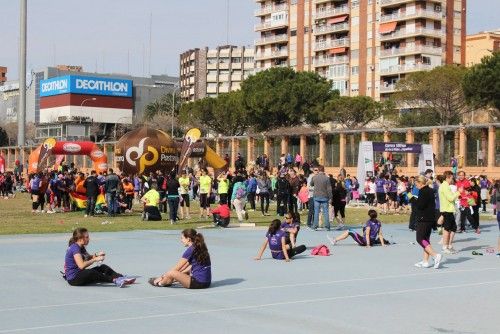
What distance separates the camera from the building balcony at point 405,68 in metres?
93.5

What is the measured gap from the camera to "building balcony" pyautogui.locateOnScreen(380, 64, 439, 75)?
307 ft

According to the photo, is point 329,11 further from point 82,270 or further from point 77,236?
point 82,270

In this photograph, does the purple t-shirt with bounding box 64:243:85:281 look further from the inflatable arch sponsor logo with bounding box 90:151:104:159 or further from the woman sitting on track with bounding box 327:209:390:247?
the inflatable arch sponsor logo with bounding box 90:151:104:159

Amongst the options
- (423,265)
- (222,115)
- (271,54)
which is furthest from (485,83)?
(423,265)

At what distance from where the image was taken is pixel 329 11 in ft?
339

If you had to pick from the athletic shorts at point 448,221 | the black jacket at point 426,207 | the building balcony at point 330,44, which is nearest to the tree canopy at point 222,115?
the building balcony at point 330,44

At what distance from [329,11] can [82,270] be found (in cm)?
9402

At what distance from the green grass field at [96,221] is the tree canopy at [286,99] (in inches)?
2088

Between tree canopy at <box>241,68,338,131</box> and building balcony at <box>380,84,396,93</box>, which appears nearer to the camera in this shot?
tree canopy at <box>241,68,338,131</box>

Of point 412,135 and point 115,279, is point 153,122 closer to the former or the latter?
point 412,135

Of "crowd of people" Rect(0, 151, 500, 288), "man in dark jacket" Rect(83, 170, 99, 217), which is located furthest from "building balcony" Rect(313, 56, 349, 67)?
"man in dark jacket" Rect(83, 170, 99, 217)

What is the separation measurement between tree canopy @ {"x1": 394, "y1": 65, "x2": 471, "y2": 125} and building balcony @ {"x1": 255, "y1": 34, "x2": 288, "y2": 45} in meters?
35.6

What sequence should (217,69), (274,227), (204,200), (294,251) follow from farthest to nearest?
(217,69) → (204,200) → (294,251) → (274,227)

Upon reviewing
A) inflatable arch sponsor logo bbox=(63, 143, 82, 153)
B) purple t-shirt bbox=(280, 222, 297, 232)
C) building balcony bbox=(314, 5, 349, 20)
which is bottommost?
purple t-shirt bbox=(280, 222, 297, 232)
